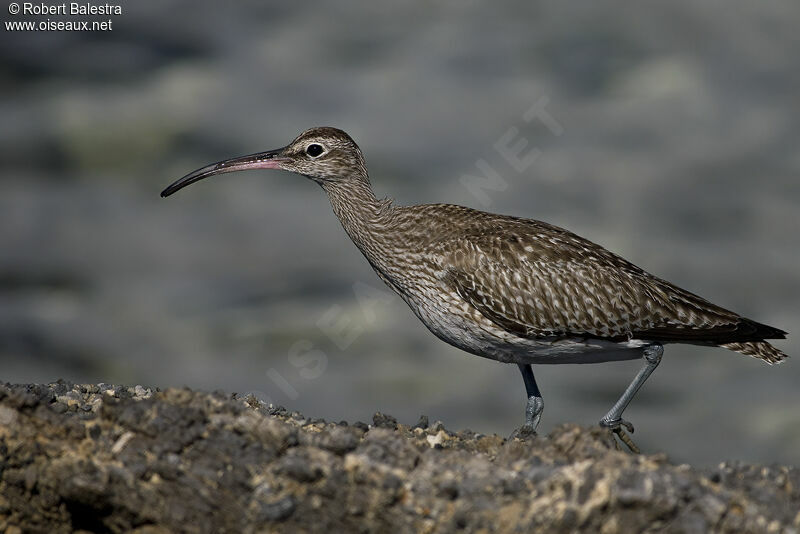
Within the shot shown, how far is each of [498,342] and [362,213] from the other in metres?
2.75

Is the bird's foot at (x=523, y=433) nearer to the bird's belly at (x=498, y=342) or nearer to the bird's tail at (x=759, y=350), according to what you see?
the bird's belly at (x=498, y=342)

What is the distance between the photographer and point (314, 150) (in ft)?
45.7

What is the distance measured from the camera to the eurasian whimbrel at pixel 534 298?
12477 millimetres

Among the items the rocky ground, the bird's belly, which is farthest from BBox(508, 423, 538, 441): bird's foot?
the rocky ground

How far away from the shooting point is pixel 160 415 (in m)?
8.84

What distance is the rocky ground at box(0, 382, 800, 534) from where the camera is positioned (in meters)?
7.77

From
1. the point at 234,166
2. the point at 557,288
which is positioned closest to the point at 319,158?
the point at 234,166

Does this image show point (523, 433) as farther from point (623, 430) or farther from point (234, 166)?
point (234, 166)

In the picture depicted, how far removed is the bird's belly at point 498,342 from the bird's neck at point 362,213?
104 centimetres

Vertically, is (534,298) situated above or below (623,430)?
above

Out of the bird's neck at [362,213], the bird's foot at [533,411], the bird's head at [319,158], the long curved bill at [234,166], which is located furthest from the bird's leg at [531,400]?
the long curved bill at [234,166]

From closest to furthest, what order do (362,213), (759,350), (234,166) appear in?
(759,350) → (362,213) → (234,166)

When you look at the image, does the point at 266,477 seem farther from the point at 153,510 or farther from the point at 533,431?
the point at 533,431

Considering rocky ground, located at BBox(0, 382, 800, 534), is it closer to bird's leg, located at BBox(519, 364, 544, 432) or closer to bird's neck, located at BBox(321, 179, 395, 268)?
bird's leg, located at BBox(519, 364, 544, 432)
